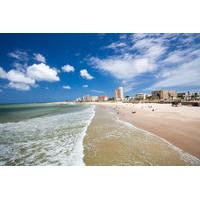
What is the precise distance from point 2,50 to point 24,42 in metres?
0.96

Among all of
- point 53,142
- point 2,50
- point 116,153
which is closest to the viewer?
point 116,153

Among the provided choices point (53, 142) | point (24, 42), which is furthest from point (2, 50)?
point (53, 142)

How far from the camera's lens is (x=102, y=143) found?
5.80 m

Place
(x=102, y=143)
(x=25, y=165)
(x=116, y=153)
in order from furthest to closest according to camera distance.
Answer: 1. (x=102, y=143)
2. (x=116, y=153)
3. (x=25, y=165)
